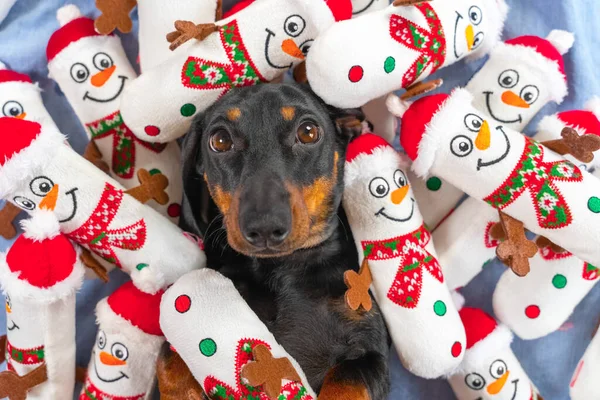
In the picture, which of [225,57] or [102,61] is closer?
[225,57]

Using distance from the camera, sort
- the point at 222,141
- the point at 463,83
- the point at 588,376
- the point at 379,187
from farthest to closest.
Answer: the point at 463,83 < the point at 588,376 < the point at 379,187 < the point at 222,141

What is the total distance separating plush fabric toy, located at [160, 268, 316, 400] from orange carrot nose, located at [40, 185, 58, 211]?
1.59 feet

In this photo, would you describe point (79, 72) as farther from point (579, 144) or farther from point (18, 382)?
point (579, 144)

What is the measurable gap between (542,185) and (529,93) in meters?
0.42

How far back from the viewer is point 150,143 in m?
2.26

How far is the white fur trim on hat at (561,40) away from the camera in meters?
2.25

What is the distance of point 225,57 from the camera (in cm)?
197

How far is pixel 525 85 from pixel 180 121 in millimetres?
1293

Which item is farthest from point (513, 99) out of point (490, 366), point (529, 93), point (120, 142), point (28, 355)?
point (28, 355)

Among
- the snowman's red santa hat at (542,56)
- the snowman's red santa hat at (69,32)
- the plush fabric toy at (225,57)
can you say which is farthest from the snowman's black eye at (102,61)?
the snowman's red santa hat at (542,56)

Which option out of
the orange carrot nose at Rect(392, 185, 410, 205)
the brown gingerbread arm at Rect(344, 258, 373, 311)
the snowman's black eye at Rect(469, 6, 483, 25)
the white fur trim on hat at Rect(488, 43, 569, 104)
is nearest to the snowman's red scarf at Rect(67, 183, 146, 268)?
the brown gingerbread arm at Rect(344, 258, 373, 311)

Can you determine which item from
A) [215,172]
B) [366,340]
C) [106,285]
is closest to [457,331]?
[366,340]

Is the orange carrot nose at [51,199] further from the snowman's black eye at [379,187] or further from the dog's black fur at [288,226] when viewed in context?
the snowman's black eye at [379,187]

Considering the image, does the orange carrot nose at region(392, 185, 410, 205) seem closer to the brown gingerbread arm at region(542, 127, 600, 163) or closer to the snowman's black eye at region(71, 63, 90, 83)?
the brown gingerbread arm at region(542, 127, 600, 163)
